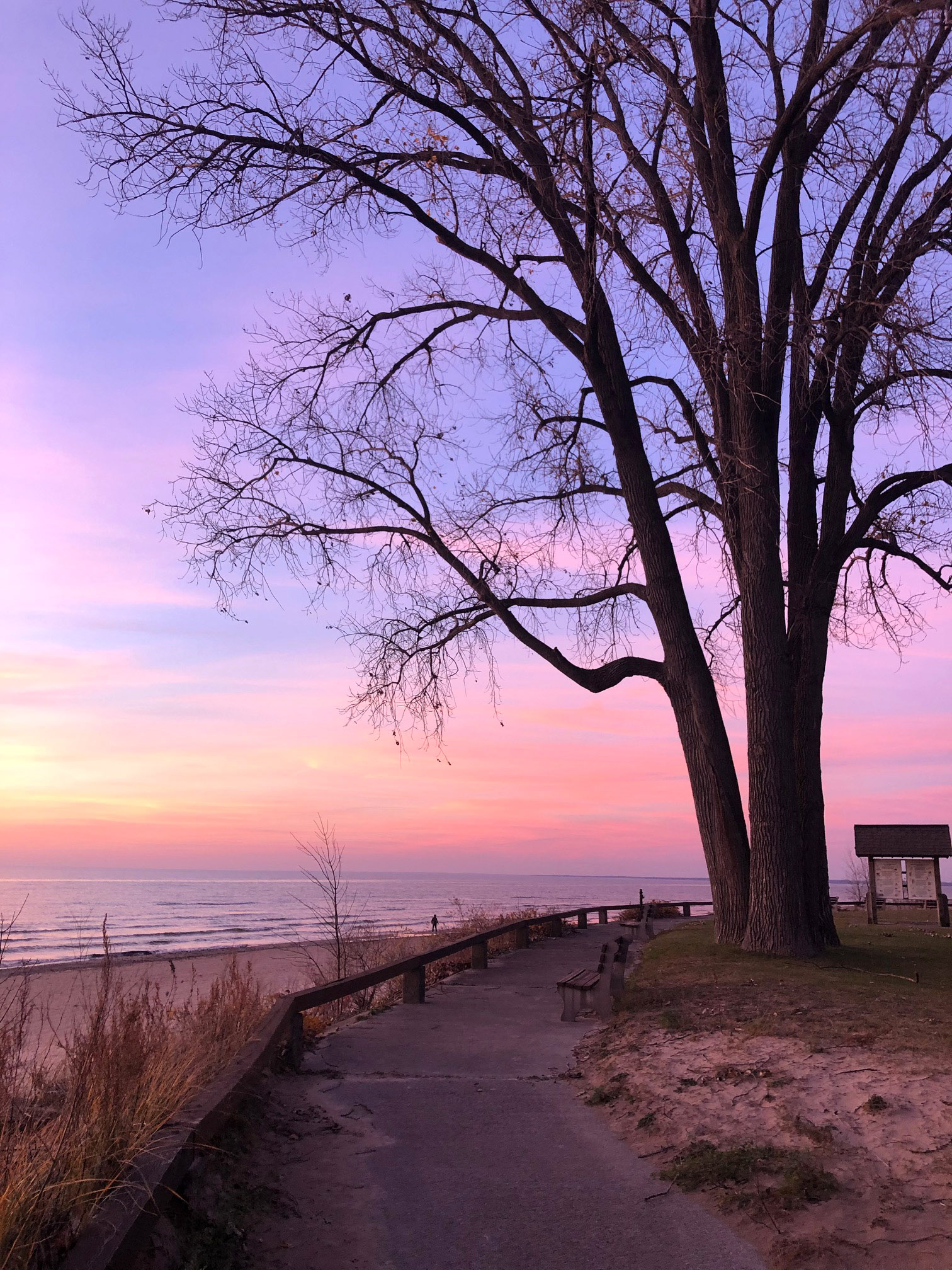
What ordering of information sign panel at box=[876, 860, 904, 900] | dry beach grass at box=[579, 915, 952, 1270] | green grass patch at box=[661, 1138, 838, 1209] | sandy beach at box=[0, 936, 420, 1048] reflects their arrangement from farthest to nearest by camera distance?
1. information sign panel at box=[876, 860, 904, 900]
2. sandy beach at box=[0, 936, 420, 1048]
3. green grass patch at box=[661, 1138, 838, 1209]
4. dry beach grass at box=[579, 915, 952, 1270]

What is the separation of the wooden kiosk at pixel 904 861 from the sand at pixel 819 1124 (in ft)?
57.4

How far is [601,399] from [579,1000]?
8.03m

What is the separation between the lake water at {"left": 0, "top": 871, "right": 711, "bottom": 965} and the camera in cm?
3781

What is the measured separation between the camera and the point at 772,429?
13.6 meters

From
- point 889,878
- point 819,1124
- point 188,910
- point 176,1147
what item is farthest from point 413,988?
point 188,910

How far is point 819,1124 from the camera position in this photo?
536 cm

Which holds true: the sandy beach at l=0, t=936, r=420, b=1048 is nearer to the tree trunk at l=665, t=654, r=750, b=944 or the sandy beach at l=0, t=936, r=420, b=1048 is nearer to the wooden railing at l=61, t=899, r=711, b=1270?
the tree trunk at l=665, t=654, r=750, b=944

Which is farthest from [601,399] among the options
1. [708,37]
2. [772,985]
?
[772,985]

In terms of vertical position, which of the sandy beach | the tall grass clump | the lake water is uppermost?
the tall grass clump

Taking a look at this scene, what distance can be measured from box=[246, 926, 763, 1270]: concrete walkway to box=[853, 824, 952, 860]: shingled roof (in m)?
17.2

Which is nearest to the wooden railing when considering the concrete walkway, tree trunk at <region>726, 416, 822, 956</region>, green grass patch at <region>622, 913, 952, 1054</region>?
the concrete walkway

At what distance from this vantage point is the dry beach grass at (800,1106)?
4367 mm

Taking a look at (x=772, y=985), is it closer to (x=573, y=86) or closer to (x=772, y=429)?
(x=772, y=429)

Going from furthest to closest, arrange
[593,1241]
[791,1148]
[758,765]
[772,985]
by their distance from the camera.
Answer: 1. [758,765]
2. [772,985]
3. [791,1148]
4. [593,1241]
